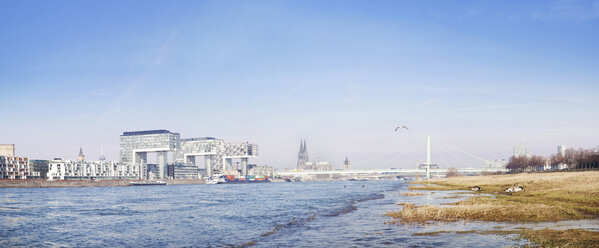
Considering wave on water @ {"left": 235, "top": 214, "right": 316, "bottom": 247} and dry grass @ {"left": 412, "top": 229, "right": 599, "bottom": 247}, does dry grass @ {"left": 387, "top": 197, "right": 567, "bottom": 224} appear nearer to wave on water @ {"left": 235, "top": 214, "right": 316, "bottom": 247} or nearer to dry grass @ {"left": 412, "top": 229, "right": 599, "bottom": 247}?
dry grass @ {"left": 412, "top": 229, "right": 599, "bottom": 247}

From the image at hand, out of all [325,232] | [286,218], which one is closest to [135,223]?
[286,218]

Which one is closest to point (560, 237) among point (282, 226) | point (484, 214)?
point (484, 214)

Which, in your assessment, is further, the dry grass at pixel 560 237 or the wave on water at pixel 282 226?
the wave on water at pixel 282 226

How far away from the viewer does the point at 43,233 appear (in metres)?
32.7

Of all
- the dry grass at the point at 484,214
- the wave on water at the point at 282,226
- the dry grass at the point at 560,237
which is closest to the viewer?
the dry grass at the point at 560,237

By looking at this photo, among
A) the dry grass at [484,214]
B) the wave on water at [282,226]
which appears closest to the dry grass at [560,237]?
the dry grass at [484,214]

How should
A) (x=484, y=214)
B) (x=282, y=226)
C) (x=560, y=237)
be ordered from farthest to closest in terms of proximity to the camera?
(x=282, y=226)
(x=484, y=214)
(x=560, y=237)

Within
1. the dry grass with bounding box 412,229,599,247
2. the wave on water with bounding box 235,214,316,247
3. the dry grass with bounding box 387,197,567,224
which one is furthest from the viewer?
the dry grass with bounding box 387,197,567,224

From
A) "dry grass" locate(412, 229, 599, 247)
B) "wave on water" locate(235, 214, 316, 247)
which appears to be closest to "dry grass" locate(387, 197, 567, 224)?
"dry grass" locate(412, 229, 599, 247)

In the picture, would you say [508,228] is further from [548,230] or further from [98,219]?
[98,219]

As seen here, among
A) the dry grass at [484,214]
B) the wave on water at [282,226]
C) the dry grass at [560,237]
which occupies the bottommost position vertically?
the wave on water at [282,226]

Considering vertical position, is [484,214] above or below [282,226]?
above

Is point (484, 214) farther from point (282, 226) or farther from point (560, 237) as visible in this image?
point (282, 226)

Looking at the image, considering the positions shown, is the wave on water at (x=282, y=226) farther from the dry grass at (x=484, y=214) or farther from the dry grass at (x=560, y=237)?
the dry grass at (x=560, y=237)
